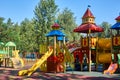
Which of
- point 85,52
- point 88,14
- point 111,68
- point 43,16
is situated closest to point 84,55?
point 85,52

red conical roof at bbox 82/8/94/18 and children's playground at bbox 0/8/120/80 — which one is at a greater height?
red conical roof at bbox 82/8/94/18

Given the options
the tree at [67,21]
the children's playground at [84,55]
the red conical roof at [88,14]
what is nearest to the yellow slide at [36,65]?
the children's playground at [84,55]

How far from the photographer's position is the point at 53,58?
76.2 feet

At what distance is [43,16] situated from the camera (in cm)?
4988

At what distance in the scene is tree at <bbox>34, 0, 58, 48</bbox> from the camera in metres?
48.6

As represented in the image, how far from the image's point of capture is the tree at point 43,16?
160 ft

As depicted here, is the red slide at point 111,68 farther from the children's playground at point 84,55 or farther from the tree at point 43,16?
the tree at point 43,16

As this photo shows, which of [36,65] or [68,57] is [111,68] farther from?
[36,65]

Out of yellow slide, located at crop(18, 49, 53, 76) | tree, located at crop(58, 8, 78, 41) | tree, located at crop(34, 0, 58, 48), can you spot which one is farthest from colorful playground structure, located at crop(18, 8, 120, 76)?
tree, located at crop(58, 8, 78, 41)

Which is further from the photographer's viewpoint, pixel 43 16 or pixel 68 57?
pixel 43 16

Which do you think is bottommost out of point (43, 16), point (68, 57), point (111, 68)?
point (111, 68)

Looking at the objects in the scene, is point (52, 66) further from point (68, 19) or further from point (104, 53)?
point (68, 19)

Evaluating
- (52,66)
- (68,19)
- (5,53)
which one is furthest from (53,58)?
(68,19)

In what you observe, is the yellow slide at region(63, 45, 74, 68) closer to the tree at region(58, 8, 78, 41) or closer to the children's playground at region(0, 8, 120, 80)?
the children's playground at region(0, 8, 120, 80)
